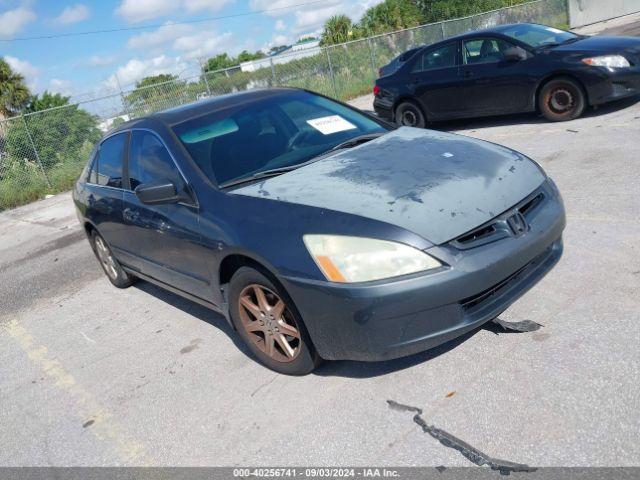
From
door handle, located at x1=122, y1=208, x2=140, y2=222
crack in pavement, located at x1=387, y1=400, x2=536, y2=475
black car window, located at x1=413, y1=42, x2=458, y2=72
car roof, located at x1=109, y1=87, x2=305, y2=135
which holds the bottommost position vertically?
crack in pavement, located at x1=387, y1=400, x2=536, y2=475

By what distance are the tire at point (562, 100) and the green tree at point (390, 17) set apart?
101 feet

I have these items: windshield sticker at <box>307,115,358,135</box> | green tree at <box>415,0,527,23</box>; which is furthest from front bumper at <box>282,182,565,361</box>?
green tree at <box>415,0,527,23</box>

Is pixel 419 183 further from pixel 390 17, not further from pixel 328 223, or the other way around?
pixel 390 17

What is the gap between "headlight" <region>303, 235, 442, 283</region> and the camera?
2.88 meters

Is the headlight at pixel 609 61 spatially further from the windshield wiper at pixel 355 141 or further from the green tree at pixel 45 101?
the green tree at pixel 45 101

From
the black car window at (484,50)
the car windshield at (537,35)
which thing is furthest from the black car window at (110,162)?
the car windshield at (537,35)

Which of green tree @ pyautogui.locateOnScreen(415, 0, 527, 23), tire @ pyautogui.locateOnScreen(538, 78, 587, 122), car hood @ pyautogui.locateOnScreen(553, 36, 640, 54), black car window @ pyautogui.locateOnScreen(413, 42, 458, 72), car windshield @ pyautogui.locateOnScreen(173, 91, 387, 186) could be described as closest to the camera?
car windshield @ pyautogui.locateOnScreen(173, 91, 387, 186)

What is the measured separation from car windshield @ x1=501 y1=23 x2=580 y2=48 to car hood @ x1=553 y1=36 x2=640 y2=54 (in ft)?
1.01

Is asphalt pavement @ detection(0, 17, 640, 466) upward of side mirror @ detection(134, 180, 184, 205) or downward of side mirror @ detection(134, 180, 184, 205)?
downward

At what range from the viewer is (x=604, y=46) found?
27.0 feet

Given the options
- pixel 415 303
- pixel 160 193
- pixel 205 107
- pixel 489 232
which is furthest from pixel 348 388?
pixel 205 107

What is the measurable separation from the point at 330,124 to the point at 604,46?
221 inches

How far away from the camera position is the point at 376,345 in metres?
2.99

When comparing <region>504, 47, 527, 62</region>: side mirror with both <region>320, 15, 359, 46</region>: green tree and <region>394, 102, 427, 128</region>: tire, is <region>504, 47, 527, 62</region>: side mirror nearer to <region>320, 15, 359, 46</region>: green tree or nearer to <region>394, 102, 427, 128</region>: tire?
<region>394, 102, 427, 128</region>: tire
